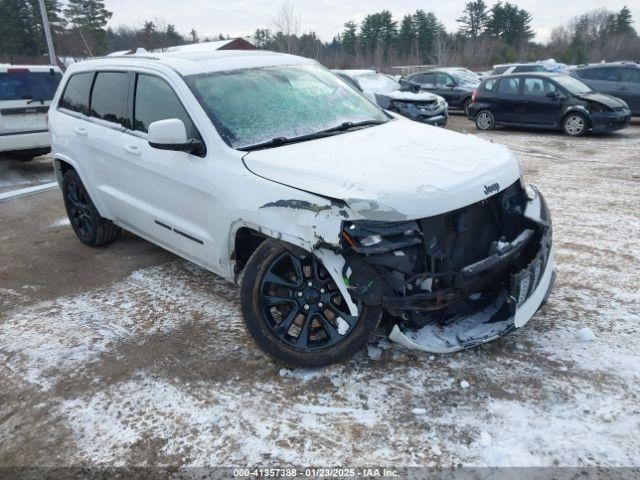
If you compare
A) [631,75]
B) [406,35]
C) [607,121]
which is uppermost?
[406,35]

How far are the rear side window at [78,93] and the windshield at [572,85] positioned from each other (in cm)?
1059

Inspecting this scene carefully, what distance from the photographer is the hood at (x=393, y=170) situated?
2.68 metres

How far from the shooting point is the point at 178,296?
4.17m

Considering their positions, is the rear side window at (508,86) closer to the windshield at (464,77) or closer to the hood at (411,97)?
the hood at (411,97)

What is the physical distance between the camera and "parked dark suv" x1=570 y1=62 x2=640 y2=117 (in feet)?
42.6

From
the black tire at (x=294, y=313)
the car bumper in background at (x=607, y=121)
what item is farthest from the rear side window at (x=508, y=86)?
the black tire at (x=294, y=313)

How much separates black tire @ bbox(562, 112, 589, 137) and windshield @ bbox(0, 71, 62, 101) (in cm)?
1053

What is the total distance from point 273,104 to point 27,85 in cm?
678

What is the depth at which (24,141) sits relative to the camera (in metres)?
8.37

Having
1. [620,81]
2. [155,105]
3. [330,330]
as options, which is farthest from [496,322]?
[620,81]

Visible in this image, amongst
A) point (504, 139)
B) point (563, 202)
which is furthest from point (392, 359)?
point (504, 139)

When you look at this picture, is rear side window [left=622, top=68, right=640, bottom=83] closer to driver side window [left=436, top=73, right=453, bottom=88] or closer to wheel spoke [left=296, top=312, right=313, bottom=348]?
driver side window [left=436, top=73, right=453, bottom=88]

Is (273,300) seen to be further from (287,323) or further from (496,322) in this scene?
(496,322)

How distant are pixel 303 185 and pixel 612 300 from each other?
8.39 feet
